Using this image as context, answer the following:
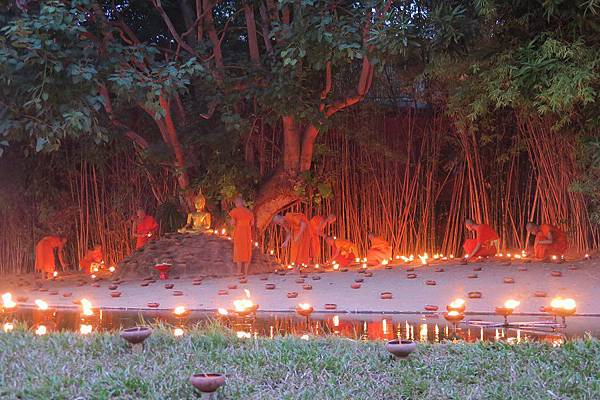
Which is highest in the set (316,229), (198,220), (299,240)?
(198,220)

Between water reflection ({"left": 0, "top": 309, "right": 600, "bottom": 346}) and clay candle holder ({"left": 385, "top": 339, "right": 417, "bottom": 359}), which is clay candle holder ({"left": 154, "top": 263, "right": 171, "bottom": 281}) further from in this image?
clay candle holder ({"left": 385, "top": 339, "right": 417, "bottom": 359})

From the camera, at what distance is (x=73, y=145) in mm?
11922

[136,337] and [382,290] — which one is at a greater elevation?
[136,337]

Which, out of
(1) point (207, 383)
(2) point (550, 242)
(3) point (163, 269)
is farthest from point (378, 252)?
(1) point (207, 383)

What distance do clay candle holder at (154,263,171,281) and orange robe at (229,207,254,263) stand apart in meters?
0.92

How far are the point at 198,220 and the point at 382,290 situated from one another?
3.90 meters

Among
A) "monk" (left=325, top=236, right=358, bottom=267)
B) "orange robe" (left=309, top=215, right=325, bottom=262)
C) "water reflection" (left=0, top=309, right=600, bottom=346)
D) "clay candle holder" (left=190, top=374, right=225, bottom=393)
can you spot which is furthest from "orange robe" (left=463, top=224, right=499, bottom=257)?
"clay candle holder" (left=190, top=374, right=225, bottom=393)

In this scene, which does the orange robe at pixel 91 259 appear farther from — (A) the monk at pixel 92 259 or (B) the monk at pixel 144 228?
(B) the monk at pixel 144 228

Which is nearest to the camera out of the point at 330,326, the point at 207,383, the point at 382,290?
the point at 207,383

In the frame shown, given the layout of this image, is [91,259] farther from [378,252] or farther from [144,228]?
[378,252]

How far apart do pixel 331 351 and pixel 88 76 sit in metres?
4.47

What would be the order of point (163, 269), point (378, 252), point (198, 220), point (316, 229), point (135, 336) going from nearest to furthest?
point (135, 336) → point (163, 269) → point (198, 220) → point (378, 252) → point (316, 229)

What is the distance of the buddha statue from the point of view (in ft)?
33.5

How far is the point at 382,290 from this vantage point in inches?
281
